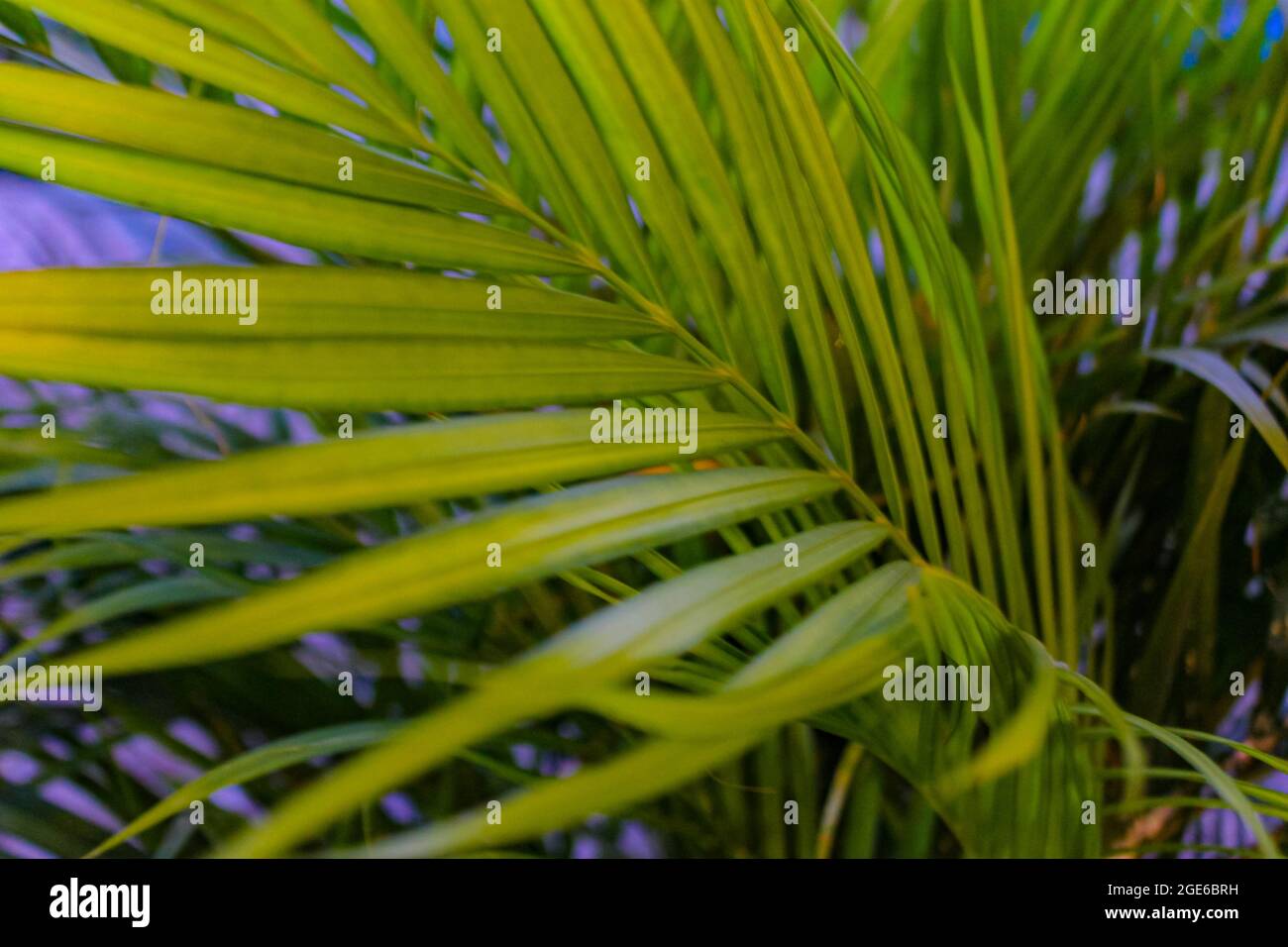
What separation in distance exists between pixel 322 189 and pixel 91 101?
62 millimetres

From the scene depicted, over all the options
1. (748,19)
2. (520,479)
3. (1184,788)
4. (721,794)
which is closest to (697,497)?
(520,479)

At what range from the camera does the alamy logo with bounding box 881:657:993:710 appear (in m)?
0.28

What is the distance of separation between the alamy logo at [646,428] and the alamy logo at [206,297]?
3.5 inches

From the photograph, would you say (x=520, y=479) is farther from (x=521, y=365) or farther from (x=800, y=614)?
(x=800, y=614)

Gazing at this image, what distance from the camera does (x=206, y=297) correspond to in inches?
8.9

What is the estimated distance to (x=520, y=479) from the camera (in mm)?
205
